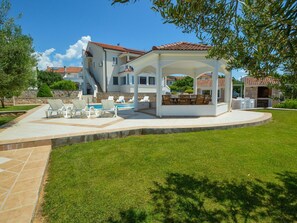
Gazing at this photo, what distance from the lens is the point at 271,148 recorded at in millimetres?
6348

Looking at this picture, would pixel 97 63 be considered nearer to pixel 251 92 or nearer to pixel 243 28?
pixel 251 92

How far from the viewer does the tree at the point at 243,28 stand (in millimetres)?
2043

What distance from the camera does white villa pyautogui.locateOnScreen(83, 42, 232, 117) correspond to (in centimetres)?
1202

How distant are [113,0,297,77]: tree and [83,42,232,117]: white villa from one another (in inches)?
18.7

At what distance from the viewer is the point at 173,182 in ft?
13.9

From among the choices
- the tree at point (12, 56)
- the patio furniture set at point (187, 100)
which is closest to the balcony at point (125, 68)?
the patio furniture set at point (187, 100)

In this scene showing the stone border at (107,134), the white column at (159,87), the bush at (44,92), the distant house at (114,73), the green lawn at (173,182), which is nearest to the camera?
the green lawn at (173,182)

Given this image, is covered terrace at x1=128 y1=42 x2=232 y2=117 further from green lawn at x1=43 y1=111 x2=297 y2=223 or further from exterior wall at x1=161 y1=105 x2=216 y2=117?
green lawn at x1=43 y1=111 x2=297 y2=223

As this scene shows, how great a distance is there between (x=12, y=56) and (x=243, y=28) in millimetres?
9464

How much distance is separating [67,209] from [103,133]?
14.5 ft

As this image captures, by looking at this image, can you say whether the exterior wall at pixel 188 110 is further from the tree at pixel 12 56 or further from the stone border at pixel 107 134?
the tree at pixel 12 56

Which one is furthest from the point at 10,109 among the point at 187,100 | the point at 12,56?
the point at 187,100

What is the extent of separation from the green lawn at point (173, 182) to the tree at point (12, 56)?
15.2ft

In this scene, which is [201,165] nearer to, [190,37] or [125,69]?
[190,37]
